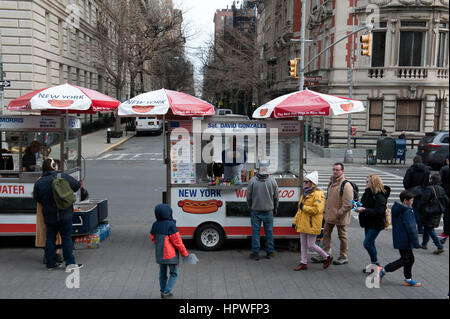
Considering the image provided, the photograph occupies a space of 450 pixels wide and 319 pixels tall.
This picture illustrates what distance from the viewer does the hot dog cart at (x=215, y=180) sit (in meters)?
8.38

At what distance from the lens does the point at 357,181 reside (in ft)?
57.7

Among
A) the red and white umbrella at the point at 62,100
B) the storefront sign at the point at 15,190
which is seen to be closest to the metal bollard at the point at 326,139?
the red and white umbrella at the point at 62,100

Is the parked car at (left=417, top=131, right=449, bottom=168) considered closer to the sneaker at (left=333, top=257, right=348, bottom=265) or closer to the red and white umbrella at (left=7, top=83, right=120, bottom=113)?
the sneaker at (left=333, top=257, right=348, bottom=265)

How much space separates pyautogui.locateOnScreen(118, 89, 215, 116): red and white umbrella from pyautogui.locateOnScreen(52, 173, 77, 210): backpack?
1.73m

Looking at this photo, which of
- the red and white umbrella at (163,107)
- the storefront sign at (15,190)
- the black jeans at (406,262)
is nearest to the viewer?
the black jeans at (406,262)

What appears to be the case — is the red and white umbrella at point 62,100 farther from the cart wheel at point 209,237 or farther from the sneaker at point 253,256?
the sneaker at point 253,256

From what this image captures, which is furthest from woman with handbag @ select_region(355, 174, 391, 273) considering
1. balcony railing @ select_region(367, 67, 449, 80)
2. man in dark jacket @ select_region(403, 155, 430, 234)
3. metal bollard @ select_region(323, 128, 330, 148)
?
balcony railing @ select_region(367, 67, 449, 80)

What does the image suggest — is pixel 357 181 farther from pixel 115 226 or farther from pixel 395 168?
pixel 115 226

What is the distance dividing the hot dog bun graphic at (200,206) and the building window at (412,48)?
82.3 feet

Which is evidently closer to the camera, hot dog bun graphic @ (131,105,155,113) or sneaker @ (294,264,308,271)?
sneaker @ (294,264,308,271)

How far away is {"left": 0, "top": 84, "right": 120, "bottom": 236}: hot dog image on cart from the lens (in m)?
8.27

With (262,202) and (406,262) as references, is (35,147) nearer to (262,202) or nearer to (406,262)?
(262,202)

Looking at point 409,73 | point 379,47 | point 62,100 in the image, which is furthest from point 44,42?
point 409,73

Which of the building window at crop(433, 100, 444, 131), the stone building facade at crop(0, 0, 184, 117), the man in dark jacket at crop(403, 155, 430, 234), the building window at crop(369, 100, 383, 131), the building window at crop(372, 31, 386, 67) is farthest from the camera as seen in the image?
the building window at crop(369, 100, 383, 131)
